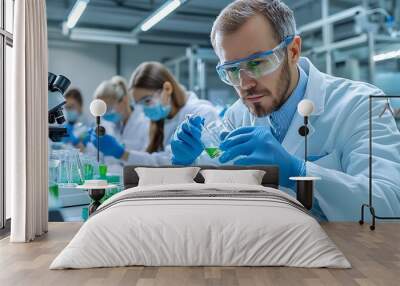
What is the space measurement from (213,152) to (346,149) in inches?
57.3

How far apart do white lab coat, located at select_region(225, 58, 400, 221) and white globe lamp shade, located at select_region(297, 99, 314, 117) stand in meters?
0.15

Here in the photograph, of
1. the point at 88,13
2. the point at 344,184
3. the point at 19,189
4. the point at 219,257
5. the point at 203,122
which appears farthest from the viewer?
the point at 88,13

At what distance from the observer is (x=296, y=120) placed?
19.5ft

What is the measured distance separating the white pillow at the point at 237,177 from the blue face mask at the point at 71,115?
1.90 meters

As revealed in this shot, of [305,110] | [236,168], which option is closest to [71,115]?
[236,168]

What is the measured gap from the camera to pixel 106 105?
653 centimetres

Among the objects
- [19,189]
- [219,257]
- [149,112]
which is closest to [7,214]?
[19,189]

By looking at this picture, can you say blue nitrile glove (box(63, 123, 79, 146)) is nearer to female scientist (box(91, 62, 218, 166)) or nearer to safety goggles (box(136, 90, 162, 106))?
female scientist (box(91, 62, 218, 166))

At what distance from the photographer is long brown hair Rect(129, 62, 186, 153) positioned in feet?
21.3

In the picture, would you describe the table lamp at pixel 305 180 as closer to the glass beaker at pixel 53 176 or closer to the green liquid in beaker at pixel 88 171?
the green liquid in beaker at pixel 88 171

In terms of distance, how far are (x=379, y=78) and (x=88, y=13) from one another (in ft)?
11.8

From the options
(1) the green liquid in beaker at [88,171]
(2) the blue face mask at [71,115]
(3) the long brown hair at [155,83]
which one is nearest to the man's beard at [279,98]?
(3) the long brown hair at [155,83]

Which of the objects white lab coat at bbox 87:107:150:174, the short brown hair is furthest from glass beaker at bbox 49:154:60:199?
the short brown hair

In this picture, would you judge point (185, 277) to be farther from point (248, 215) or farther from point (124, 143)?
point (124, 143)
